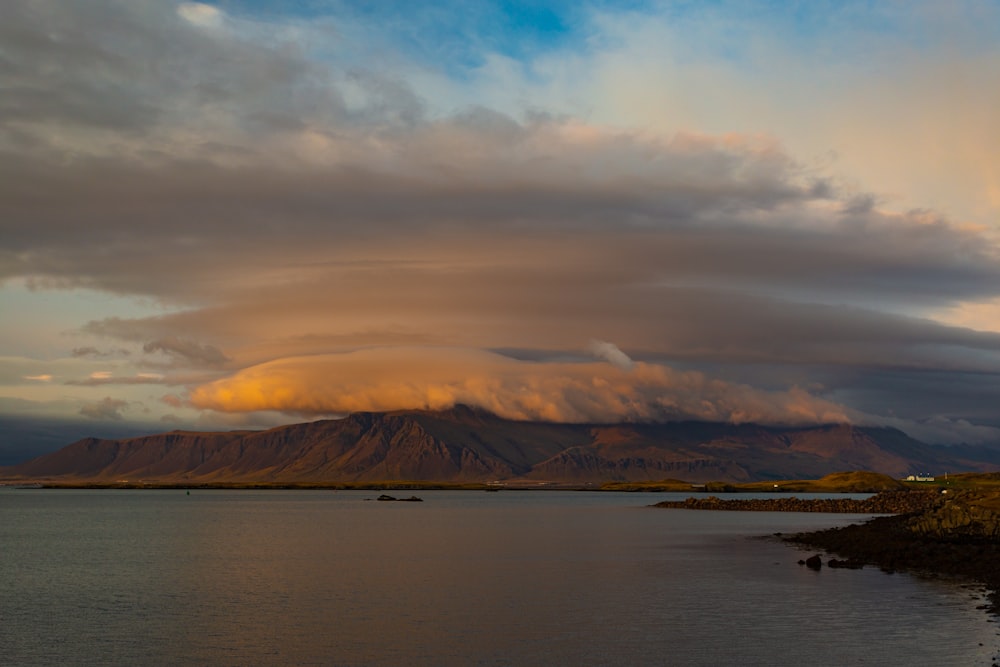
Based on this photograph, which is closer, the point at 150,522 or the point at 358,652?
the point at 358,652

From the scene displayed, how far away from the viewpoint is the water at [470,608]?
44906 mm

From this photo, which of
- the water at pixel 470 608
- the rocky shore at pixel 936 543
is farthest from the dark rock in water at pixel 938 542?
the water at pixel 470 608

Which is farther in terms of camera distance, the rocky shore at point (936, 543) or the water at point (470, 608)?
the rocky shore at point (936, 543)

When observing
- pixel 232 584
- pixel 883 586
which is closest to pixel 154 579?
pixel 232 584

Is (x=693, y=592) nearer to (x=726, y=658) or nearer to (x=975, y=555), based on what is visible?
(x=726, y=658)

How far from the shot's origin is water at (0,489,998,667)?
147ft

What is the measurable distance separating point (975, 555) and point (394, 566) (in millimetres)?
48543

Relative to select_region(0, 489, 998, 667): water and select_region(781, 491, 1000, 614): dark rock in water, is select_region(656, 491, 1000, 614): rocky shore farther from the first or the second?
select_region(0, 489, 998, 667): water

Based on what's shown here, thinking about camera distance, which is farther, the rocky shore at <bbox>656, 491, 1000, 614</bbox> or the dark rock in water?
the dark rock in water

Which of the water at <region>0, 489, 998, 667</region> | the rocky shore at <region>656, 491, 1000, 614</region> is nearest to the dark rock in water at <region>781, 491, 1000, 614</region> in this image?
the rocky shore at <region>656, 491, 1000, 614</region>

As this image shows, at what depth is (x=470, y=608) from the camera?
5925cm

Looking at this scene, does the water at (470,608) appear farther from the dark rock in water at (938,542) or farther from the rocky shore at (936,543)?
the dark rock in water at (938,542)

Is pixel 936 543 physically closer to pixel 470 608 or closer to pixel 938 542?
pixel 938 542

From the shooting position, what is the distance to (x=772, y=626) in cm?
5134
